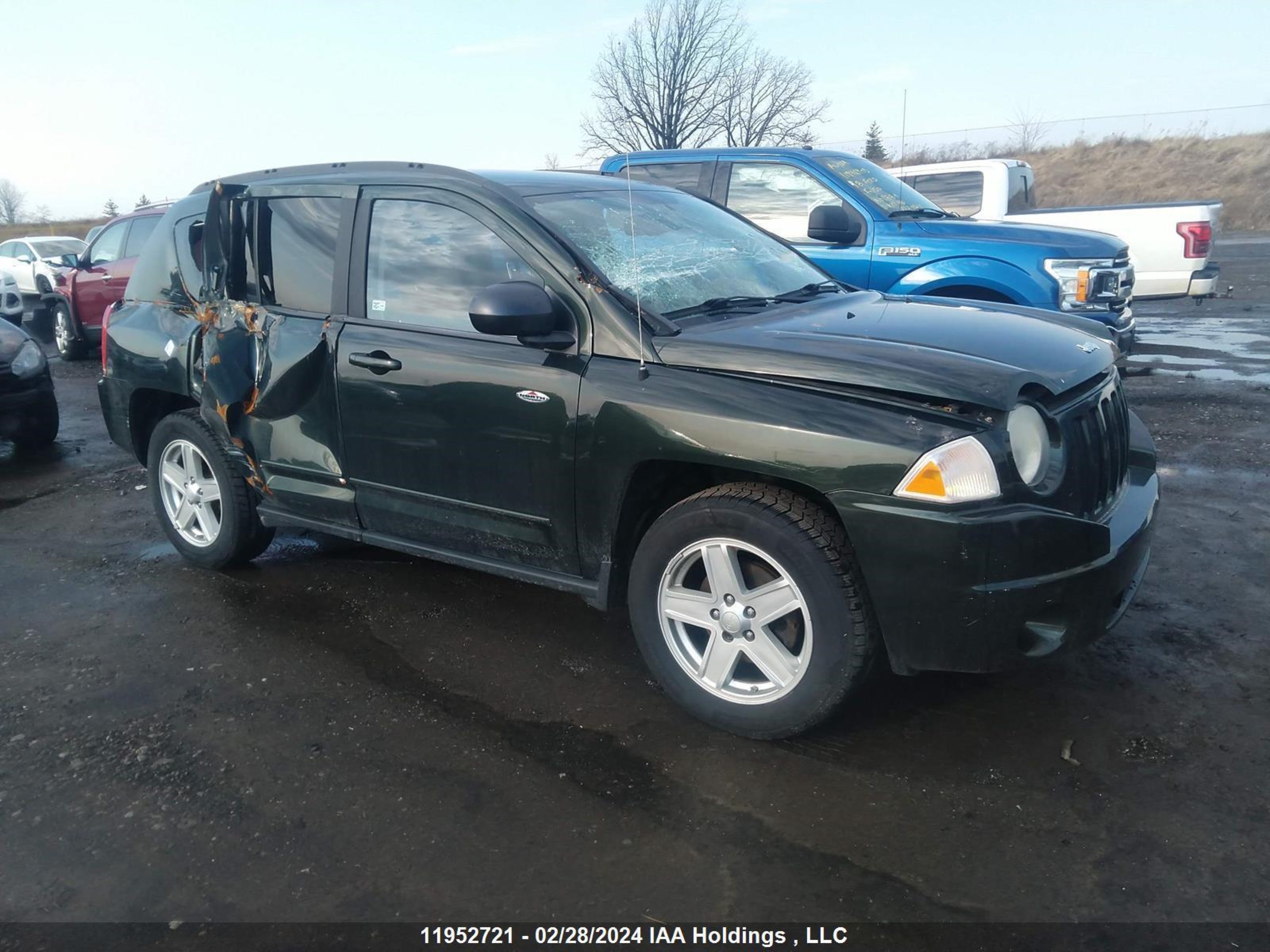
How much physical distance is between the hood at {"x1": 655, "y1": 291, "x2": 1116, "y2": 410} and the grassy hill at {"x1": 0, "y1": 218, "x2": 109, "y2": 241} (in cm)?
4946

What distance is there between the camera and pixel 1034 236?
7211mm

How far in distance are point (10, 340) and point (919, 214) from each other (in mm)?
7112

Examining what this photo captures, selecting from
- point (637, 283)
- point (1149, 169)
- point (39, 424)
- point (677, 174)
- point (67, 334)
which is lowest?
point (39, 424)

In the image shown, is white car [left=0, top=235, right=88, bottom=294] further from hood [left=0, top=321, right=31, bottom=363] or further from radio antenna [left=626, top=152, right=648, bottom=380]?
radio antenna [left=626, top=152, right=648, bottom=380]

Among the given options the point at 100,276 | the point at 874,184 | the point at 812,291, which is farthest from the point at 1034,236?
the point at 100,276

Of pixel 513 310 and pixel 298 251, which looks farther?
pixel 298 251

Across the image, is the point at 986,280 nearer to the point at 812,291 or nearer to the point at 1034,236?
the point at 1034,236

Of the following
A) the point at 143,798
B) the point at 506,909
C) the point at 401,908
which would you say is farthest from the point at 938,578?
the point at 143,798

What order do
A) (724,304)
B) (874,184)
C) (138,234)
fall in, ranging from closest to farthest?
(724,304) < (874,184) < (138,234)

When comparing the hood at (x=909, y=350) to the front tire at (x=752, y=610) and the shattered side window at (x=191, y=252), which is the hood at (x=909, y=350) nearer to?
the front tire at (x=752, y=610)

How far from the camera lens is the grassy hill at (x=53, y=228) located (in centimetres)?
4880

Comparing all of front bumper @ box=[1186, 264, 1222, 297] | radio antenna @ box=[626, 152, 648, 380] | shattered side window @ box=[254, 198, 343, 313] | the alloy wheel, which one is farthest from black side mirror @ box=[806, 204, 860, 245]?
front bumper @ box=[1186, 264, 1222, 297]

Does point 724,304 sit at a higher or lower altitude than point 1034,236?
lower

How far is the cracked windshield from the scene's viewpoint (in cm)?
369
